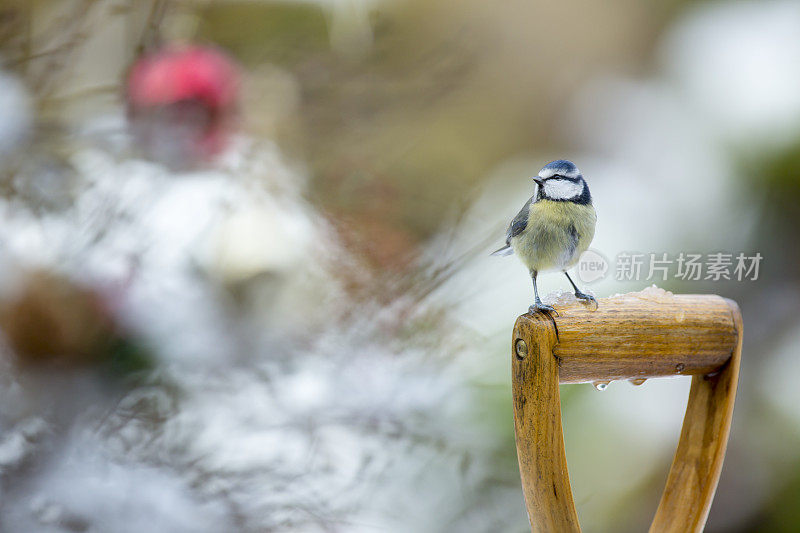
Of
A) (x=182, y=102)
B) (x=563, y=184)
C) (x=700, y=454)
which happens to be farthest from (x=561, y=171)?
(x=182, y=102)

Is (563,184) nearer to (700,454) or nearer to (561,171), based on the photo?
(561,171)

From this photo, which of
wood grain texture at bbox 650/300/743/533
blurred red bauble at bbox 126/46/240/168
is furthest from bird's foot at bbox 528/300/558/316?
blurred red bauble at bbox 126/46/240/168

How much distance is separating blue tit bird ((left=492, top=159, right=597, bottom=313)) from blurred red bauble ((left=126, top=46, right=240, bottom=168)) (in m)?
0.26

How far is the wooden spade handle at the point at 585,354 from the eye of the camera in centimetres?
25

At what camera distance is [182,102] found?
43 centimetres

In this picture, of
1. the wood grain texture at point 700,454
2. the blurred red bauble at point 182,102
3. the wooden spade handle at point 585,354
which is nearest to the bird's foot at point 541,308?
the wooden spade handle at point 585,354

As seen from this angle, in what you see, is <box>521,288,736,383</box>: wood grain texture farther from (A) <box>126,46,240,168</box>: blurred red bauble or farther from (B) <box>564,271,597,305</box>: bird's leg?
(A) <box>126,46,240,168</box>: blurred red bauble

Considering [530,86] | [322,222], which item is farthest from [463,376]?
[530,86]

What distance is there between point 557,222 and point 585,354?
0.16 ft

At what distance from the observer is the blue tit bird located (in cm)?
24

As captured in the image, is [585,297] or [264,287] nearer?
[585,297]

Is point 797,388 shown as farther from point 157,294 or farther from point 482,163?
point 157,294

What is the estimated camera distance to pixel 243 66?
0.45m

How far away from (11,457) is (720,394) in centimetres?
34
